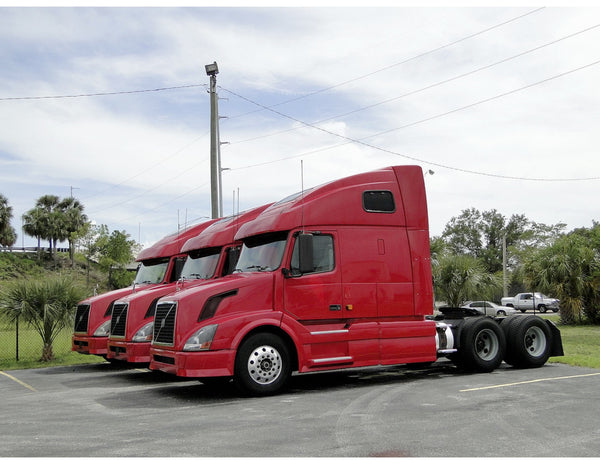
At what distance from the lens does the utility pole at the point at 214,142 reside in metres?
20.7

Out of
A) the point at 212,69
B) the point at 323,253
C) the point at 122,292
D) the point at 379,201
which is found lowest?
the point at 122,292

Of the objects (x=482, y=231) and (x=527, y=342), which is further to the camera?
(x=482, y=231)

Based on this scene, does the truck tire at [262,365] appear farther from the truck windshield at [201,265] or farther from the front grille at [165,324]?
the truck windshield at [201,265]

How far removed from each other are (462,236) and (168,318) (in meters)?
79.3

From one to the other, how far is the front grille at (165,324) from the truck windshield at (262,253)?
4.54 feet

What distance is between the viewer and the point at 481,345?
12.6 m

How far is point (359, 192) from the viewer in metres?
11.1

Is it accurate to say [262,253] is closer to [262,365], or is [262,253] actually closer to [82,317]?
[262,365]

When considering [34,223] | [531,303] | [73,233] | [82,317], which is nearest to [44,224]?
[34,223]

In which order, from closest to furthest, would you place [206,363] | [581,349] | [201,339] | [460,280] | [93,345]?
[206,363], [201,339], [93,345], [581,349], [460,280]

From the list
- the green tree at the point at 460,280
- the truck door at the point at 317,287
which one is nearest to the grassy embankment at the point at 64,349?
the green tree at the point at 460,280

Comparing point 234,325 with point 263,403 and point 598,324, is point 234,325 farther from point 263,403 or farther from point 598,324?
point 598,324

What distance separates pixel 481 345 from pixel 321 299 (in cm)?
404

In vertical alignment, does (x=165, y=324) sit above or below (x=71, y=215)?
below
